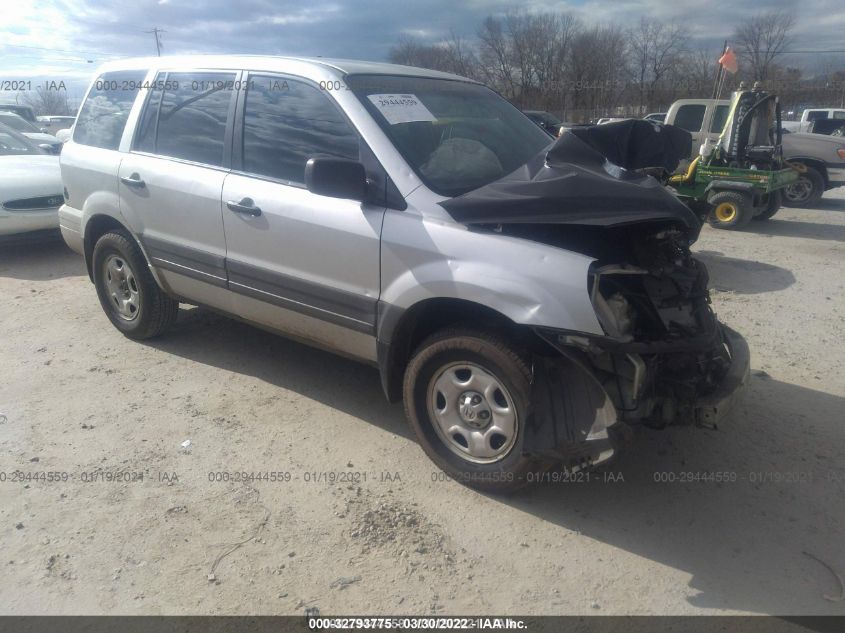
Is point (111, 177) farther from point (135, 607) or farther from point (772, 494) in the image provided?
point (772, 494)

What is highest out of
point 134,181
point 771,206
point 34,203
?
point 134,181

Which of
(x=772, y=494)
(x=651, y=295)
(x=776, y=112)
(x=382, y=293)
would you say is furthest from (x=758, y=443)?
(x=776, y=112)

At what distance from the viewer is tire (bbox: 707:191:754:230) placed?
9.84 meters

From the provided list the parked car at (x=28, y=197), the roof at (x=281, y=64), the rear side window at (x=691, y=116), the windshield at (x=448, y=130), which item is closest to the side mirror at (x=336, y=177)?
the windshield at (x=448, y=130)

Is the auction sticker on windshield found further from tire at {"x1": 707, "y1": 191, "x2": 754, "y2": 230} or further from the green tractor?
tire at {"x1": 707, "y1": 191, "x2": 754, "y2": 230}

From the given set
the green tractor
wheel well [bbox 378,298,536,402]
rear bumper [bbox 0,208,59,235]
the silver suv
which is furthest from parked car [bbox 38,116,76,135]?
wheel well [bbox 378,298,536,402]

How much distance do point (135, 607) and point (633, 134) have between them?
3.22 m

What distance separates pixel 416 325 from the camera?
3.30m

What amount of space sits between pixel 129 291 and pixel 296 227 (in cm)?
206

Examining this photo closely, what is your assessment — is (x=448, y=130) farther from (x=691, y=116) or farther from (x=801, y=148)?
(x=801, y=148)

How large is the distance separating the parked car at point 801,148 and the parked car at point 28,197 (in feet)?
33.9

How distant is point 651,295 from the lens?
3.01 m

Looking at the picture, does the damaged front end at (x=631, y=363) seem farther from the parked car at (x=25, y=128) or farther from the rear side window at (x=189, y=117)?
the parked car at (x=25, y=128)

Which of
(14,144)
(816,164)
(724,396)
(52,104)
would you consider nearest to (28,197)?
(14,144)
